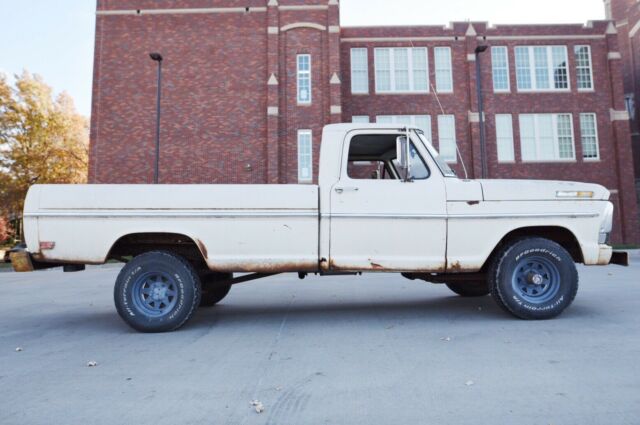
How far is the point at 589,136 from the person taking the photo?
→ 78.6 ft

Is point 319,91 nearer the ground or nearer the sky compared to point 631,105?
nearer the ground

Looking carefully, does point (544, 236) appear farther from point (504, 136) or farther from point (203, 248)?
point (504, 136)

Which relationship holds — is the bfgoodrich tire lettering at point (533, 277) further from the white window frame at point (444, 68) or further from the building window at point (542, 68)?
the building window at point (542, 68)

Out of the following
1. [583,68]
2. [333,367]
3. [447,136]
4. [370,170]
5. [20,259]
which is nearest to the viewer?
[333,367]

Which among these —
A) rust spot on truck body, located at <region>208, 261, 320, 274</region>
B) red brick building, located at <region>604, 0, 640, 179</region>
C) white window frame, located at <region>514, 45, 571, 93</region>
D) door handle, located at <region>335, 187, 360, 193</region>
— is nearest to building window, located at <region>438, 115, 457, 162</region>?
white window frame, located at <region>514, 45, 571, 93</region>

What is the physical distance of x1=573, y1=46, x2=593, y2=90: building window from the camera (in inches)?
952

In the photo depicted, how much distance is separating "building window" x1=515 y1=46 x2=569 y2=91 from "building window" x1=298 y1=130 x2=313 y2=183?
11.9m

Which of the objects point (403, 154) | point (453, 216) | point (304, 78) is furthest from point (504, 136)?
point (403, 154)

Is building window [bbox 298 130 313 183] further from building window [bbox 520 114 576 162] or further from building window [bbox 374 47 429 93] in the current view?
building window [bbox 520 114 576 162]

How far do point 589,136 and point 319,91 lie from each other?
14803mm

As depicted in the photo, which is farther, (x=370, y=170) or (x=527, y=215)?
(x=370, y=170)

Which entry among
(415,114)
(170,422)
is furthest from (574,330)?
(415,114)

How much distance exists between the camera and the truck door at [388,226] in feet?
16.0

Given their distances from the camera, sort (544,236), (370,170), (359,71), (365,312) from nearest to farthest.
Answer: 1. (544,236)
2. (370,170)
3. (365,312)
4. (359,71)
